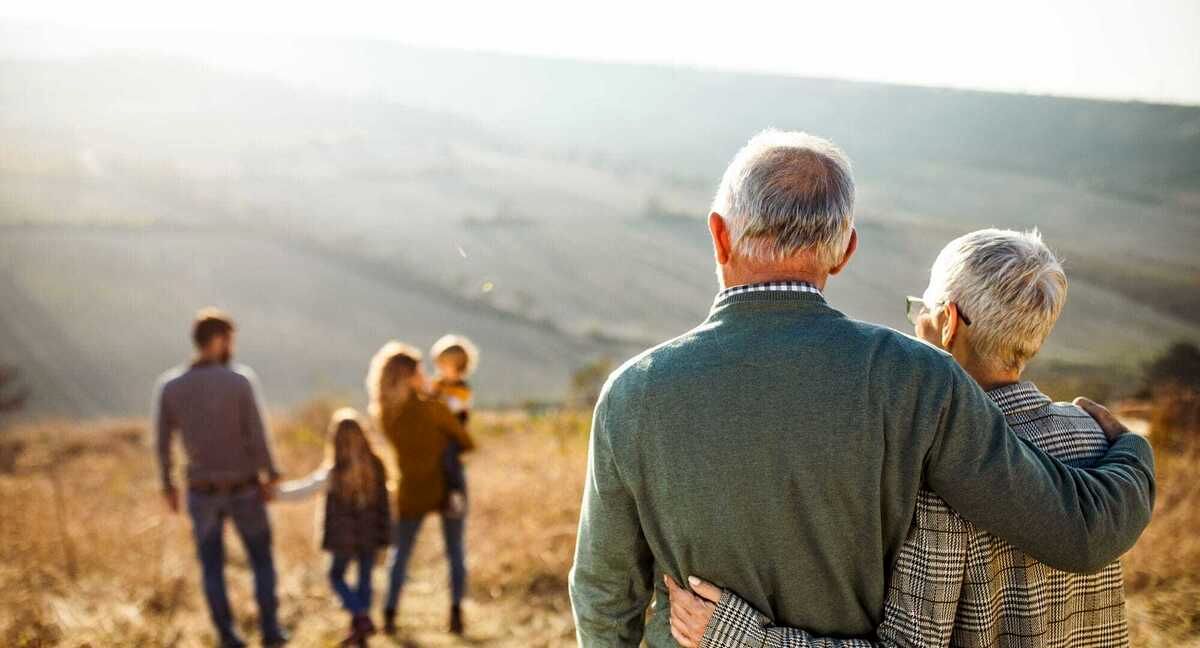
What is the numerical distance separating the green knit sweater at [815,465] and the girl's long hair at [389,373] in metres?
2.80

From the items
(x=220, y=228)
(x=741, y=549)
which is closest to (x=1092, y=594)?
(x=741, y=549)

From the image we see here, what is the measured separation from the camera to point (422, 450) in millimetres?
4176

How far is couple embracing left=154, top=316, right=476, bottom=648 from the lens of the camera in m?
4.18

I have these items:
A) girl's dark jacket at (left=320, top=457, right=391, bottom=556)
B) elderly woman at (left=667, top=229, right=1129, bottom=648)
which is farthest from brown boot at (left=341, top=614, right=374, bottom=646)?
elderly woman at (left=667, top=229, right=1129, bottom=648)

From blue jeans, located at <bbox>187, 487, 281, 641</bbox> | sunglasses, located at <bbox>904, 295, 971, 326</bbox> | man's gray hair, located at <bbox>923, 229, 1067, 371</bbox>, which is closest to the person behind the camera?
man's gray hair, located at <bbox>923, 229, 1067, 371</bbox>

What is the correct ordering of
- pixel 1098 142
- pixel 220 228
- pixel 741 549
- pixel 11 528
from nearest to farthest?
1. pixel 741 549
2. pixel 11 528
3. pixel 1098 142
4. pixel 220 228

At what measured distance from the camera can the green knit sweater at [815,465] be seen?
133 centimetres

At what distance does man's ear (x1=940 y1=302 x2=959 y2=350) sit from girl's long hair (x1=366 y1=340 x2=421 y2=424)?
294 centimetres

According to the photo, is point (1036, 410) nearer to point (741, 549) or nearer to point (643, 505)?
point (741, 549)

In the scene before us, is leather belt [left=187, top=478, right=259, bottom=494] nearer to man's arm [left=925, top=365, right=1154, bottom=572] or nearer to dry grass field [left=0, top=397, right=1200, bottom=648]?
dry grass field [left=0, top=397, right=1200, bottom=648]

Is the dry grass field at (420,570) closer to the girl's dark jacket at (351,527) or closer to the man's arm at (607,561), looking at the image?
the girl's dark jacket at (351,527)

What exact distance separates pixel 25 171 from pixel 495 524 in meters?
20.1

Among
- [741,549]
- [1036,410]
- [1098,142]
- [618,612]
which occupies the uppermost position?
[1098,142]

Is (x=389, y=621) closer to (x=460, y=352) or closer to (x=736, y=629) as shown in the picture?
(x=460, y=352)
